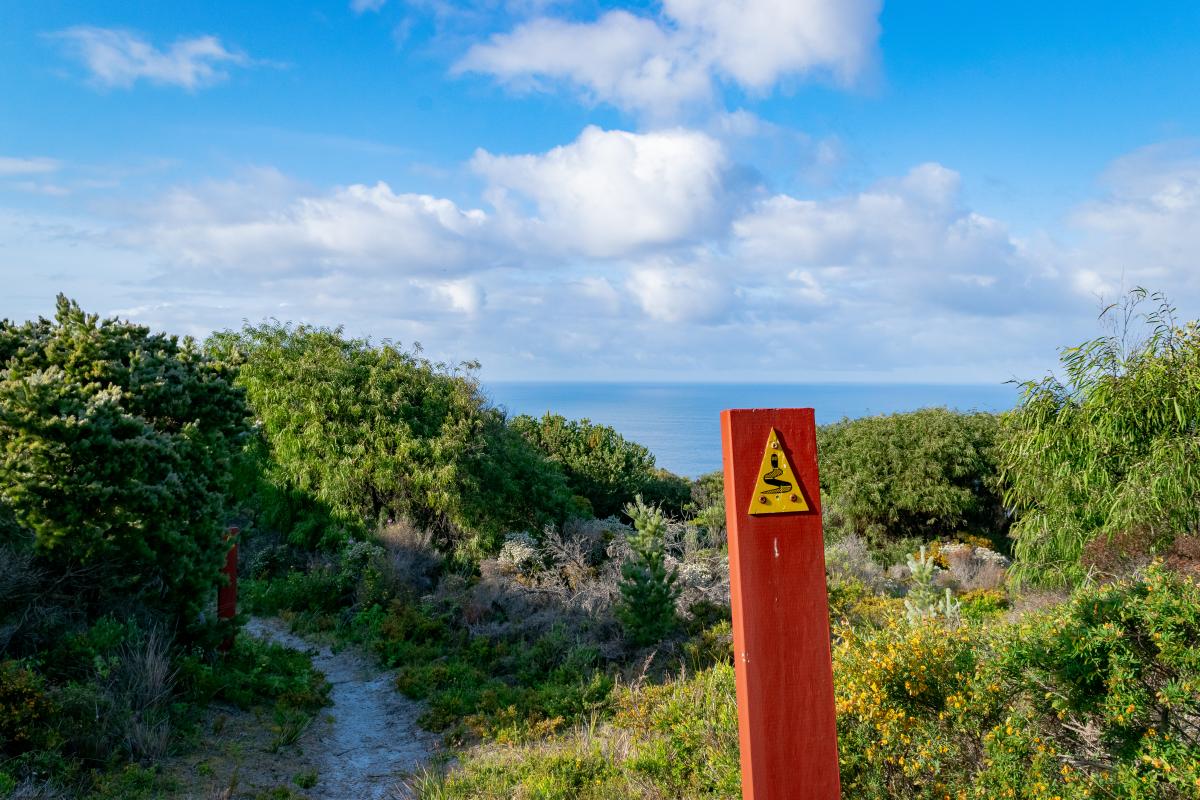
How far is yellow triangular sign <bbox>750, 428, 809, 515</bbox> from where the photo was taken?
3.98 meters

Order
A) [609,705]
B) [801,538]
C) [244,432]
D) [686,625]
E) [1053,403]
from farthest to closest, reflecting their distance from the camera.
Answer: [1053,403], [686,625], [244,432], [609,705], [801,538]

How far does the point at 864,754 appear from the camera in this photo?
16.3 ft

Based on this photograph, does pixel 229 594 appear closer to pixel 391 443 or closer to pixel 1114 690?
pixel 391 443

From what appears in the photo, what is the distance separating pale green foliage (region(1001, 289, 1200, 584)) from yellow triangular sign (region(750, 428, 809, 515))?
25.0 ft

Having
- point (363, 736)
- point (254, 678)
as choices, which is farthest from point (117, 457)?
point (363, 736)

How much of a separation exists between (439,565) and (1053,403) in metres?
9.25

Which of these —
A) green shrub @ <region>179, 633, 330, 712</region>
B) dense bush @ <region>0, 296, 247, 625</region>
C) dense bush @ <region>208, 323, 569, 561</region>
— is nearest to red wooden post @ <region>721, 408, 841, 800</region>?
dense bush @ <region>0, 296, 247, 625</region>

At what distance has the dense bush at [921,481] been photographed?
61.8 ft

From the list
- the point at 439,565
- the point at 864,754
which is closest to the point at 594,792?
the point at 864,754

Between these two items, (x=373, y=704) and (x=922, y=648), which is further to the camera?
(x=373, y=704)

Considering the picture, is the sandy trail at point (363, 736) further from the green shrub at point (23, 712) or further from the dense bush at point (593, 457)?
the dense bush at point (593, 457)

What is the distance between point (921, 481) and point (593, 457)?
7.71 meters

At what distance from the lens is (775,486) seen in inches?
157

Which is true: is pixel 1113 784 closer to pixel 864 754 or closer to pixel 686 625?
pixel 864 754
